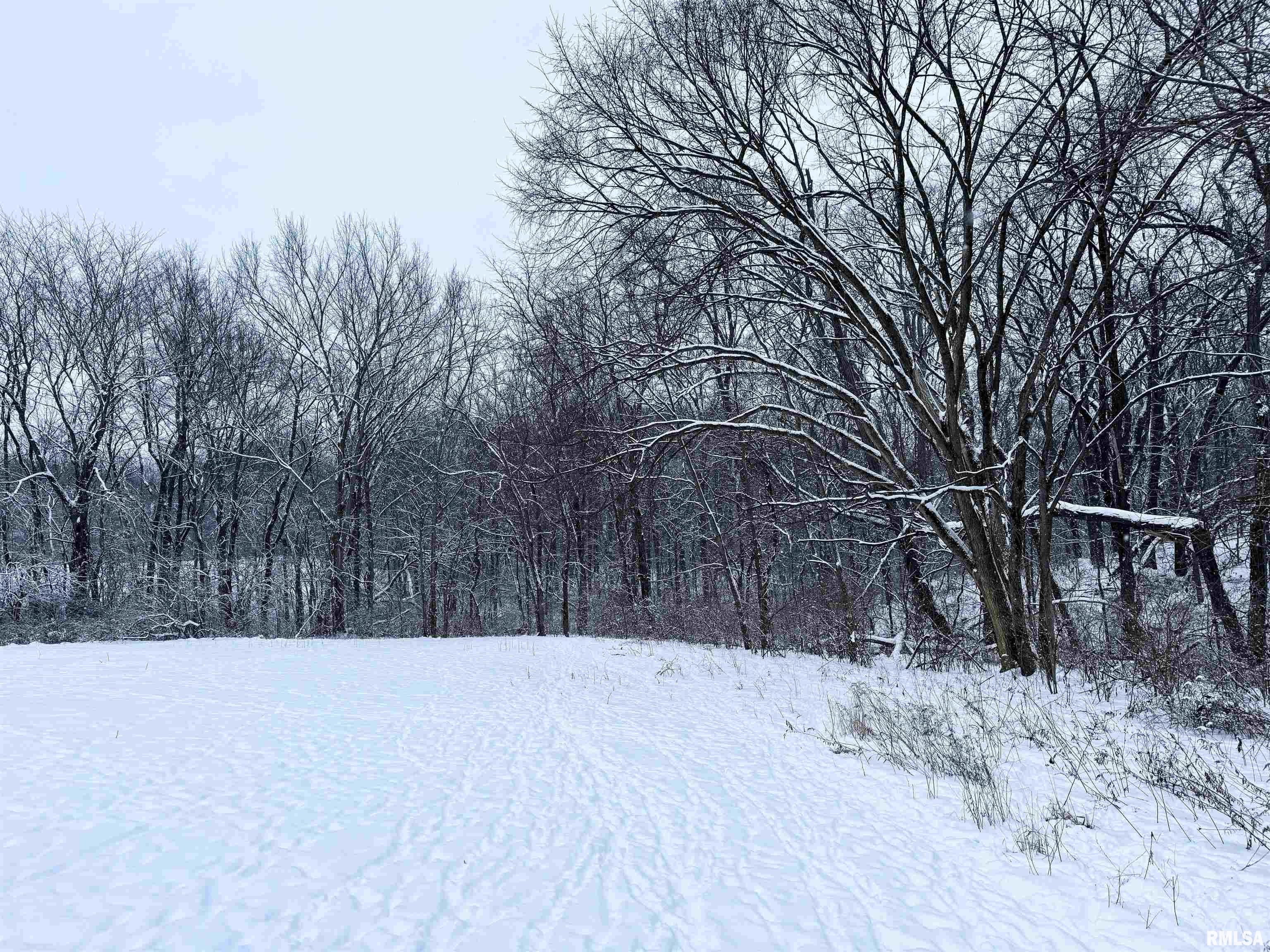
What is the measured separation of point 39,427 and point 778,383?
2611cm

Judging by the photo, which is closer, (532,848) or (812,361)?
(532,848)

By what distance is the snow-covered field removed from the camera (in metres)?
2.69

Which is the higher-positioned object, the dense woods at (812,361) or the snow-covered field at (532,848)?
the dense woods at (812,361)

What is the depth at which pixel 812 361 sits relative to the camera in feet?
51.3
